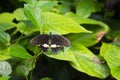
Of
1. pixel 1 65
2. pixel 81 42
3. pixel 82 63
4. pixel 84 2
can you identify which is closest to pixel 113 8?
pixel 84 2

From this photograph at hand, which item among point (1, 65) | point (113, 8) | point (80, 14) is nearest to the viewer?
point (1, 65)

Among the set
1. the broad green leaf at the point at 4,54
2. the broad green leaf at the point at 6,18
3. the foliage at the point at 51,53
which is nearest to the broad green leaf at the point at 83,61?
the foliage at the point at 51,53

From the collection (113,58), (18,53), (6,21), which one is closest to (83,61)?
(113,58)

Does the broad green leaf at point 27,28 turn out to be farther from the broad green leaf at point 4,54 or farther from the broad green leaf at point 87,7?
the broad green leaf at point 87,7

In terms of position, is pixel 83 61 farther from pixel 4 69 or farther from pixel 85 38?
pixel 4 69

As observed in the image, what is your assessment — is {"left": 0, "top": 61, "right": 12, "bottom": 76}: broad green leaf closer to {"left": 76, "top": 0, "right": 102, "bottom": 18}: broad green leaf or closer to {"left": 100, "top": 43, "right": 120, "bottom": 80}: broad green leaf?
{"left": 100, "top": 43, "right": 120, "bottom": 80}: broad green leaf

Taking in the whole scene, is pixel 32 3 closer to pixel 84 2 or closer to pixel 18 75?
pixel 18 75
